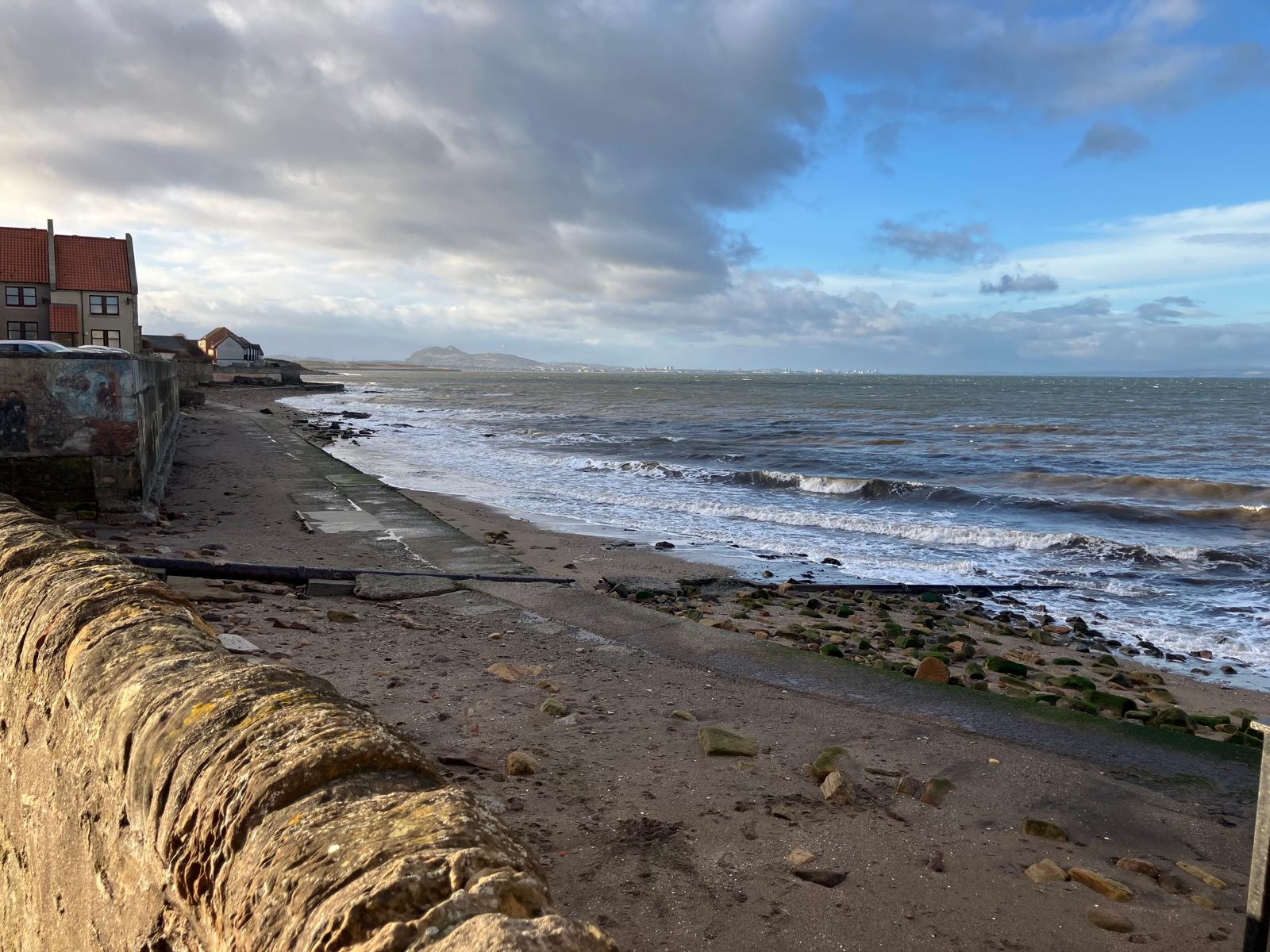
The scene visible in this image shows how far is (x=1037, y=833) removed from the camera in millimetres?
3830

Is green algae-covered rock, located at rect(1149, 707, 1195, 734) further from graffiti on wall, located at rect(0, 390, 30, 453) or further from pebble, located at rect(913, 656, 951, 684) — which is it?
graffiti on wall, located at rect(0, 390, 30, 453)

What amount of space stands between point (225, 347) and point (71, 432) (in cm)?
8953

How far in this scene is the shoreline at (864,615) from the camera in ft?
25.7

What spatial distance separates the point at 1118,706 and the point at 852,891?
15.0 ft

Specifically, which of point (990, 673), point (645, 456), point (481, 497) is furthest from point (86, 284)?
point (990, 673)

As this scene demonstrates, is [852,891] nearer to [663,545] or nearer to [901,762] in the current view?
[901,762]

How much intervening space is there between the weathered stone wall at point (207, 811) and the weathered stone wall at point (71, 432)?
25.2ft

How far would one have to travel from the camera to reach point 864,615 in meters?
9.92

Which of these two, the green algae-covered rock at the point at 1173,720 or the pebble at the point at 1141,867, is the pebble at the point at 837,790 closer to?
the pebble at the point at 1141,867

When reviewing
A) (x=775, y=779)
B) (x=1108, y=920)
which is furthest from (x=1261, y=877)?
(x=775, y=779)

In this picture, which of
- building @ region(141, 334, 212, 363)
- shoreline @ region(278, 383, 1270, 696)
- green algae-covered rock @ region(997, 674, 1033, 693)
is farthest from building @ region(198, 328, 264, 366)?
green algae-covered rock @ region(997, 674, 1033, 693)

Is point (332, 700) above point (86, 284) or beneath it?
beneath

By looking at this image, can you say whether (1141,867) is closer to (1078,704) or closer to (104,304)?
Answer: (1078,704)

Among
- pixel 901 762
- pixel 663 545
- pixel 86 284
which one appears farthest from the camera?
pixel 86 284
